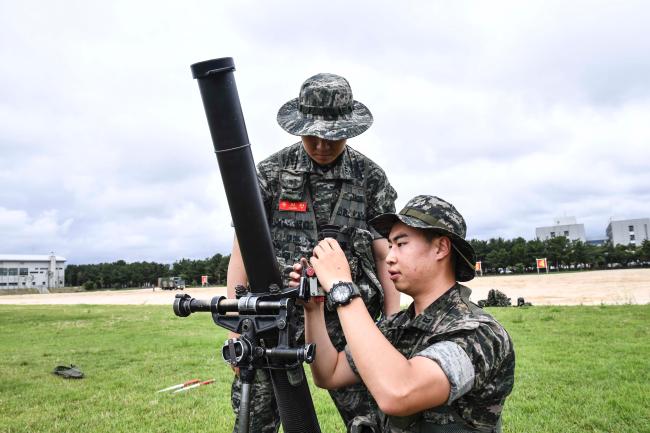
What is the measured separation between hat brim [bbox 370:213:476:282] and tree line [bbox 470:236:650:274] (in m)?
80.0

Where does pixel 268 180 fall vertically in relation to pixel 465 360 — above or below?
above

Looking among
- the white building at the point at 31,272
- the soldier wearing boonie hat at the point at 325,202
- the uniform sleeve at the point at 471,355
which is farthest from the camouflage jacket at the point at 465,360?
the white building at the point at 31,272

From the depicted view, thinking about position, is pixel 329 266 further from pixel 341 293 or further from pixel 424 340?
pixel 424 340

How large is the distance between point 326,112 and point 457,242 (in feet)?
4.23

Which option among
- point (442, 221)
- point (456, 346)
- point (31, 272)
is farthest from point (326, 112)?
point (31, 272)

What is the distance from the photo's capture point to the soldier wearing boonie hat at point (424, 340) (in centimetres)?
210

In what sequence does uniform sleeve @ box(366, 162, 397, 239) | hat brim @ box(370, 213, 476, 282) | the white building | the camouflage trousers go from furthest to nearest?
the white building < uniform sleeve @ box(366, 162, 397, 239) < the camouflage trousers < hat brim @ box(370, 213, 476, 282)

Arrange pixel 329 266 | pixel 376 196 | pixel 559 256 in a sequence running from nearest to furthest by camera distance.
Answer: pixel 329 266 → pixel 376 196 → pixel 559 256

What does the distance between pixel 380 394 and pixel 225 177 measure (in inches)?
48.6

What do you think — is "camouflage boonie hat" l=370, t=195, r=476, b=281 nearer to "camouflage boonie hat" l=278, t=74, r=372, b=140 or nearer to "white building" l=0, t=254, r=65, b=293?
"camouflage boonie hat" l=278, t=74, r=372, b=140

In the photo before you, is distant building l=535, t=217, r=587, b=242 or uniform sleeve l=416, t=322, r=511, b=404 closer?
uniform sleeve l=416, t=322, r=511, b=404

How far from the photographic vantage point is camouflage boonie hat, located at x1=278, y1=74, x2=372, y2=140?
330 centimetres

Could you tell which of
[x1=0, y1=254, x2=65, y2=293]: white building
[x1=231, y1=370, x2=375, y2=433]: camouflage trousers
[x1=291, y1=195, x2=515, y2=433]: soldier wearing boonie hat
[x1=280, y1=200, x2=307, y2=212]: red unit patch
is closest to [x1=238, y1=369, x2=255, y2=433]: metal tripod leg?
[x1=291, y1=195, x2=515, y2=433]: soldier wearing boonie hat

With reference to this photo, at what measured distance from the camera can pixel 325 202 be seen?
3652 millimetres
